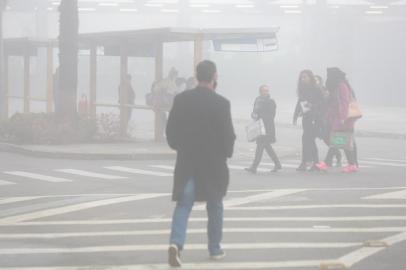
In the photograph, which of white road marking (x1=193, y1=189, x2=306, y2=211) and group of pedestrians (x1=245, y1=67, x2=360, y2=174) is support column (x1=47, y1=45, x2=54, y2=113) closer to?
group of pedestrians (x1=245, y1=67, x2=360, y2=174)

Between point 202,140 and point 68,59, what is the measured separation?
50.4 feet

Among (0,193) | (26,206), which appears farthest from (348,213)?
(0,193)

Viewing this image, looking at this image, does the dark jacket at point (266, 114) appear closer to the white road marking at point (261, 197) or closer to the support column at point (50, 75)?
the white road marking at point (261, 197)

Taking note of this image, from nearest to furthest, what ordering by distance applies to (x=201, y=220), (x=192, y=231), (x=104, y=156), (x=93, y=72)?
(x=192, y=231), (x=201, y=220), (x=104, y=156), (x=93, y=72)

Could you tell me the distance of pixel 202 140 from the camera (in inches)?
310

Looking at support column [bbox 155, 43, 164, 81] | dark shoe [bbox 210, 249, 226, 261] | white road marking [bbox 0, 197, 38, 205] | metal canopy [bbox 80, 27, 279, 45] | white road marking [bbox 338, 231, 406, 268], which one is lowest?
white road marking [bbox 0, 197, 38, 205]

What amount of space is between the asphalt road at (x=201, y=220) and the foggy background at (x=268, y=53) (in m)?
28.2

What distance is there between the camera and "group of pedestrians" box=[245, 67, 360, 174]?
16141mm

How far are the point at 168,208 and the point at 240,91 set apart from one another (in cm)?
4706

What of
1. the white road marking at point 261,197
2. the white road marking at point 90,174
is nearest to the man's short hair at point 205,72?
the white road marking at point 261,197

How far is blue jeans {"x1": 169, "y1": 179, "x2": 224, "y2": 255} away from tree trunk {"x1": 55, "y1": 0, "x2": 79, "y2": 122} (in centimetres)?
1462

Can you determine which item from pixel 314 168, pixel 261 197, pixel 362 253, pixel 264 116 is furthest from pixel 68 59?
pixel 362 253

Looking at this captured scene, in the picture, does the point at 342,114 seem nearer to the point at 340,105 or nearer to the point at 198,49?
the point at 340,105

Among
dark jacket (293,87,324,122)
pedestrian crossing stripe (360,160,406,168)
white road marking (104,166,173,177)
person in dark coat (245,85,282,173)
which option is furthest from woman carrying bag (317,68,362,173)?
white road marking (104,166,173,177)
